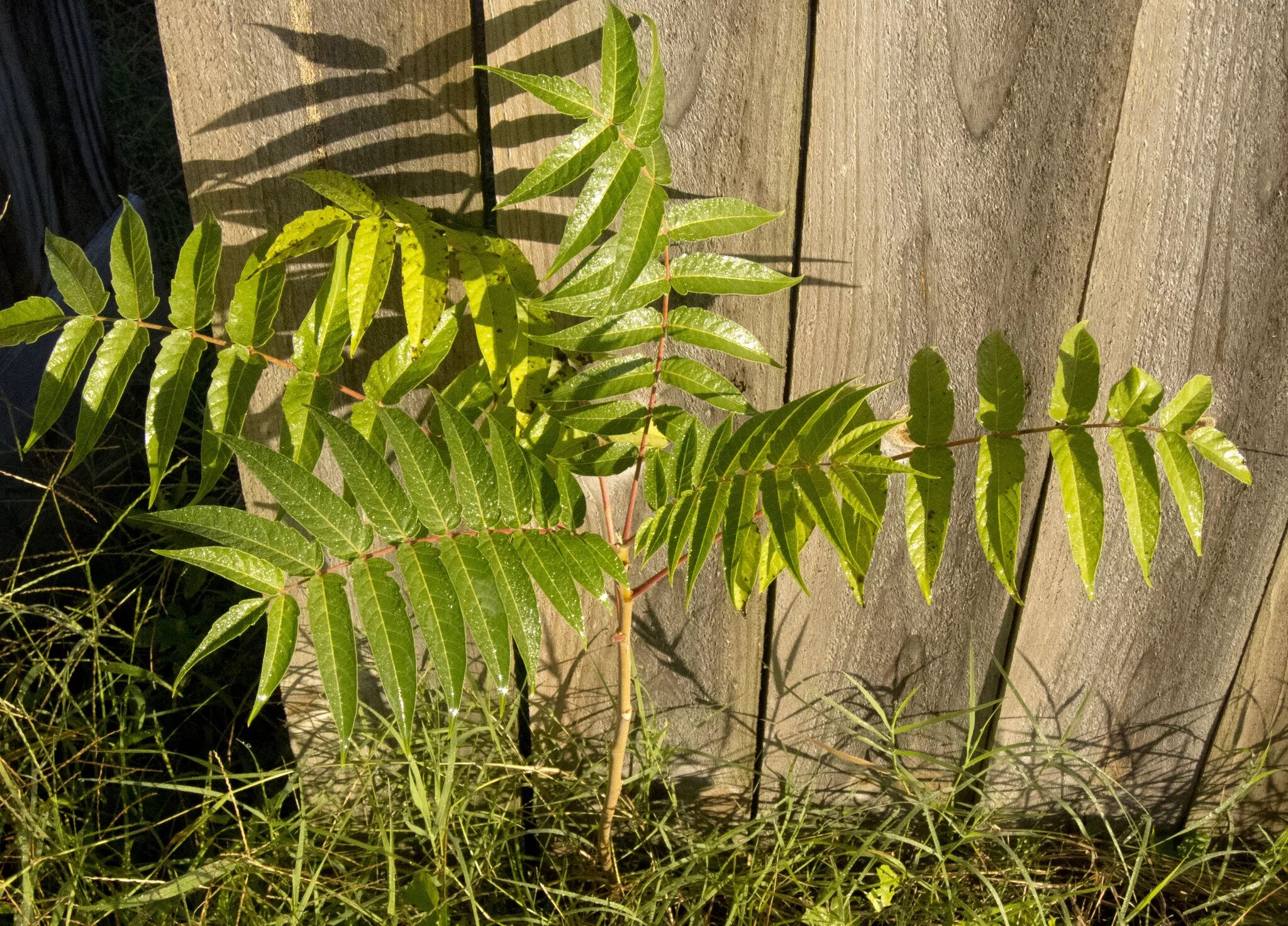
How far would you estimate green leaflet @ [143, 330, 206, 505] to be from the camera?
1246 millimetres

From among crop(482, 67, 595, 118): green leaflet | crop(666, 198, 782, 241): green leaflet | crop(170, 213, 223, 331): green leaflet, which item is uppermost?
crop(482, 67, 595, 118): green leaflet

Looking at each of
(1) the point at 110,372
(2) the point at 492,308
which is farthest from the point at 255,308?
(2) the point at 492,308

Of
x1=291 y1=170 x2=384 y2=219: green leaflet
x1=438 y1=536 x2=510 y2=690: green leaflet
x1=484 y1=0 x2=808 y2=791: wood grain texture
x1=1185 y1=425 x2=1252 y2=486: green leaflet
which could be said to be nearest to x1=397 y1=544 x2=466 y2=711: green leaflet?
x1=438 y1=536 x2=510 y2=690: green leaflet

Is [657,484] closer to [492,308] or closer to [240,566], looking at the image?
[492,308]

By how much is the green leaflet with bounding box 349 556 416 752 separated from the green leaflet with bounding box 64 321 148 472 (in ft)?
1.39

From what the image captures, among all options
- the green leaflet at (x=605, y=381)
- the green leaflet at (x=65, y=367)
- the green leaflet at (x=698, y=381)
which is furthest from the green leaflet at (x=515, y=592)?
the green leaflet at (x=65, y=367)

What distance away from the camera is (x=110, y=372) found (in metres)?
1.25

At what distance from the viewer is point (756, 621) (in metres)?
1.86

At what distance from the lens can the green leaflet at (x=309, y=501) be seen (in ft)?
3.42

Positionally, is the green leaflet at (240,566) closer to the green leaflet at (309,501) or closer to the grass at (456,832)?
the green leaflet at (309,501)

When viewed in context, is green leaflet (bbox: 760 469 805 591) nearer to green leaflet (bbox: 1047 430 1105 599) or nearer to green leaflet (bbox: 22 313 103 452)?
green leaflet (bbox: 1047 430 1105 599)

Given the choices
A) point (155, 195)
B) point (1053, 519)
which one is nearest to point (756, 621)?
point (1053, 519)

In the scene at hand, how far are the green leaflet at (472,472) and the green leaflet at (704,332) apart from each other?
334mm

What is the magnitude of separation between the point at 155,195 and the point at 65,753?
5.83ft
